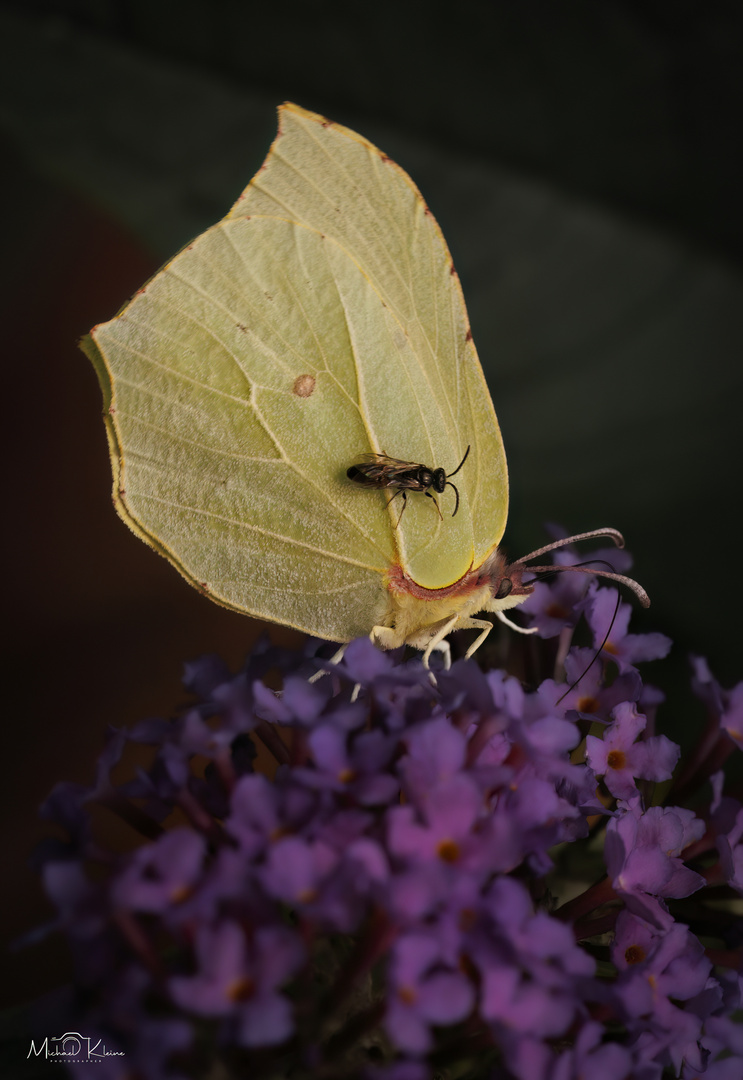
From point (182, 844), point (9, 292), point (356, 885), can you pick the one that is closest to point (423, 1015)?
point (356, 885)

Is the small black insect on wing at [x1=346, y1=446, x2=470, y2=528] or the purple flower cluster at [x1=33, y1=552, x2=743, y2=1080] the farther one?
the small black insect on wing at [x1=346, y1=446, x2=470, y2=528]

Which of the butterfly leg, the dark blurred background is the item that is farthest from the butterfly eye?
the dark blurred background

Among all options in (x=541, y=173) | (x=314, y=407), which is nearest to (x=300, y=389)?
(x=314, y=407)

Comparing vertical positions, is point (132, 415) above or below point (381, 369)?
below

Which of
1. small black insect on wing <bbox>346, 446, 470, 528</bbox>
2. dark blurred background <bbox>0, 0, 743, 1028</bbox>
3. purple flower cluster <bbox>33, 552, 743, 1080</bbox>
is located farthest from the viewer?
dark blurred background <bbox>0, 0, 743, 1028</bbox>

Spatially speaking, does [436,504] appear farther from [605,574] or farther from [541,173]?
A: [541,173]

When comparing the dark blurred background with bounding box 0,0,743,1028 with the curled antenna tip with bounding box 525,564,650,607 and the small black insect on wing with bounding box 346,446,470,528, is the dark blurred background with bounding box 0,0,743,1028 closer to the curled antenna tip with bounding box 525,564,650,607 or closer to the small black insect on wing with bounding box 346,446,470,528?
the curled antenna tip with bounding box 525,564,650,607

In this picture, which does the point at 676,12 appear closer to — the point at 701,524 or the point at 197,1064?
the point at 701,524

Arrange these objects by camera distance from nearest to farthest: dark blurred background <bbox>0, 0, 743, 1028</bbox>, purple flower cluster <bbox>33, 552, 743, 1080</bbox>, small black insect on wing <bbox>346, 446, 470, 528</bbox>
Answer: purple flower cluster <bbox>33, 552, 743, 1080</bbox> < small black insect on wing <bbox>346, 446, 470, 528</bbox> < dark blurred background <bbox>0, 0, 743, 1028</bbox>
